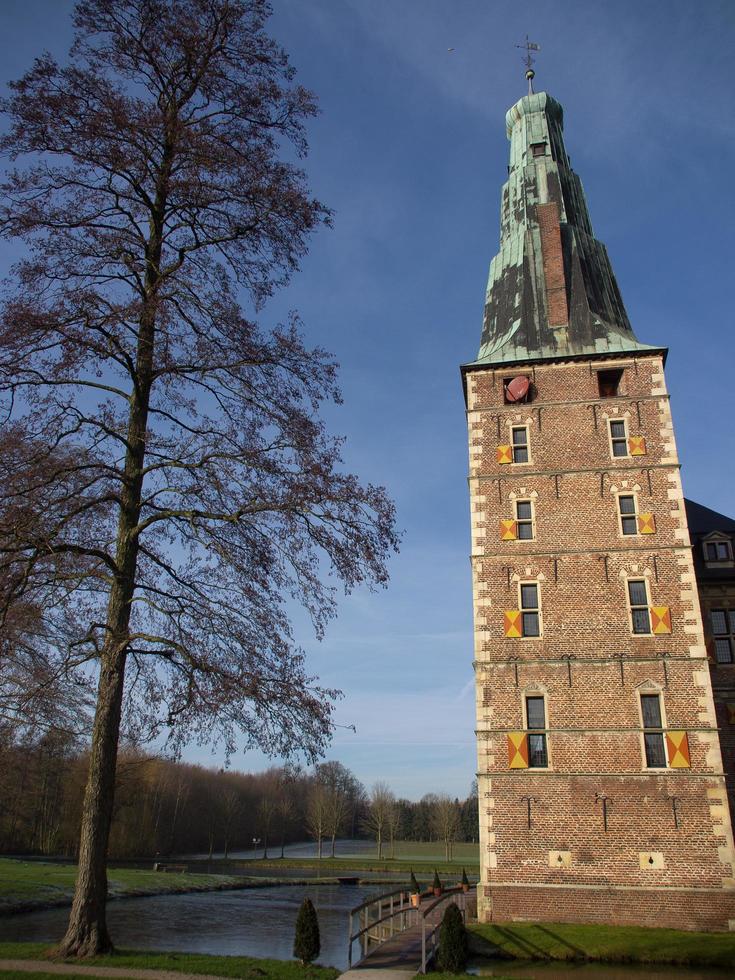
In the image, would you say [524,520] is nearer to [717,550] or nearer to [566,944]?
[717,550]

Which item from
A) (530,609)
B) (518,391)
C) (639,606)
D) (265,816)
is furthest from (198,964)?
(265,816)

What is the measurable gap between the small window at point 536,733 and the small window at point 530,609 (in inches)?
77.0

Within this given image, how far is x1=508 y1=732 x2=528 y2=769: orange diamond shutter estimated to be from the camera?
20.4 meters

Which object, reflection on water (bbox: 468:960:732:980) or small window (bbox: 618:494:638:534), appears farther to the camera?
small window (bbox: 618:494:638:534)

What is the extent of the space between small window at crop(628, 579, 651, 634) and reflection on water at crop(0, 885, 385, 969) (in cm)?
1162

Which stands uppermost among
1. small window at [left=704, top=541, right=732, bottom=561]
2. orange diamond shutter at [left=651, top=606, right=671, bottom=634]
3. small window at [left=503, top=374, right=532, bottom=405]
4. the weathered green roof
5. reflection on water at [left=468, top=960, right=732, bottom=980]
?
the weathered green roof

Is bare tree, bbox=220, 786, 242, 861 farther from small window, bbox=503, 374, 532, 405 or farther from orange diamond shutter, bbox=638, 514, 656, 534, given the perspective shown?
orange diamond shutter, bbox=638, 514, 656, 534

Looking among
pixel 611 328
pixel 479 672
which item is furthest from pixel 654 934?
pixel 611 328

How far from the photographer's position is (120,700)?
12016mm

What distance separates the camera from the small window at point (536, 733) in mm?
20484

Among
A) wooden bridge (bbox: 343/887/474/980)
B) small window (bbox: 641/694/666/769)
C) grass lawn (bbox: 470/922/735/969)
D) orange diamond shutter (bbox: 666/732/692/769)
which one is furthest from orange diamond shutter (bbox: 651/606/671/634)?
wooden bridge (bbox: 343/887/474/980)

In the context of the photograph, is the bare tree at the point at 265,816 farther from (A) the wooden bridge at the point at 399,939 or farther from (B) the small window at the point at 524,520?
(B) the small window at the point at 524,520

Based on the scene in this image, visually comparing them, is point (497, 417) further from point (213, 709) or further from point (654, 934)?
point (213, 709)

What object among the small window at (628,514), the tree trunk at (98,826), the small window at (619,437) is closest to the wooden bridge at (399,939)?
the tree trunk at (98,826)
